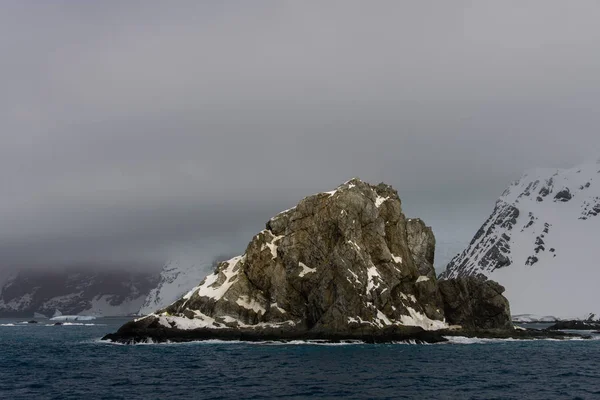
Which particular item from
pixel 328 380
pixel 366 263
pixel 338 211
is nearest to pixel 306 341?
pixel 366 263

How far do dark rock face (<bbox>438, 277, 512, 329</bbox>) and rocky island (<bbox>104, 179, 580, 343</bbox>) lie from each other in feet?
0.76

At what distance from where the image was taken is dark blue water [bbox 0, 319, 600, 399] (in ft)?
210

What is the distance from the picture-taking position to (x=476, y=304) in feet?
487

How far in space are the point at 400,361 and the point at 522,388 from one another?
25907mm

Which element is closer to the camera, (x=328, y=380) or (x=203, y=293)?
(x=328, y=380)

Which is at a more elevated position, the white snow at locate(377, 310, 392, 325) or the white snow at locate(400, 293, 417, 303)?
the white snow at locate(400, 293, 417, 303)

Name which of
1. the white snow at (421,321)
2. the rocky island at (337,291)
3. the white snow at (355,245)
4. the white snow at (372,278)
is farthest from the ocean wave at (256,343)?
the white snow at (355,245)

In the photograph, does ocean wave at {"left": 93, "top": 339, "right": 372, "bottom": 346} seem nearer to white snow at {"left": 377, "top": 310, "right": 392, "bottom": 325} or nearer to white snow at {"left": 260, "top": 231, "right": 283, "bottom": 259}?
white snow at {"left": 377, "top": 310, "right": 392, "bottom": 325}

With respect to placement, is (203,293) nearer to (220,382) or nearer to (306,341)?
(306,341)

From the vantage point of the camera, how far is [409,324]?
136125 millimetres

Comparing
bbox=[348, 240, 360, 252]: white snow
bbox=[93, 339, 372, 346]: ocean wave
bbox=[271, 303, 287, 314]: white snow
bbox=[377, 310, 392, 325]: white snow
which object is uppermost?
bbox=[348, 240, 360, 252]: white snow

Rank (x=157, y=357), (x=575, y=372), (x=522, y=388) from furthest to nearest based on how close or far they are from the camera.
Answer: (x=157, y=357) < (x=575, y=372) < (x=522, y=388)

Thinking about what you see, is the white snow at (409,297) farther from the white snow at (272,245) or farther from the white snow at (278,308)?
the white snow at (272,245)

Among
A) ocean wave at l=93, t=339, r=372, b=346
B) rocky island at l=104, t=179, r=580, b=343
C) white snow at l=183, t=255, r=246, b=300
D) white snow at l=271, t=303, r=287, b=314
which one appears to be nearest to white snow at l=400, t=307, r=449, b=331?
rocky island at l=104, t=179, r=580, b=343
